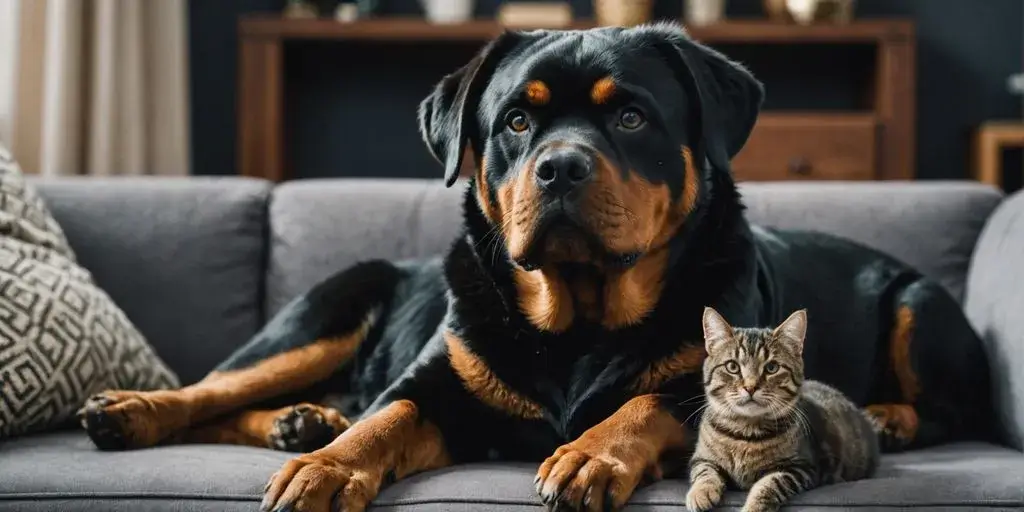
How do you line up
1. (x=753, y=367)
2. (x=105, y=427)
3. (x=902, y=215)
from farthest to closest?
(x=902, y=215), (x=105, y=427), (x=753, y=367)

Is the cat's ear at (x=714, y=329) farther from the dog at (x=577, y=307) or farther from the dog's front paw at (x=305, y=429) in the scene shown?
the dog's front paw at (x=305, y=429)

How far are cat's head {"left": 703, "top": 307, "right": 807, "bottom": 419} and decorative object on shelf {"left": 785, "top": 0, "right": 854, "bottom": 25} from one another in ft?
9.04

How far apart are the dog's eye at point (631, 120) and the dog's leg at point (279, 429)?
2.21 feet

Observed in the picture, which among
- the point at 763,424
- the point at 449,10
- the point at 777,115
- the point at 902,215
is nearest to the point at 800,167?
the point at 777,115

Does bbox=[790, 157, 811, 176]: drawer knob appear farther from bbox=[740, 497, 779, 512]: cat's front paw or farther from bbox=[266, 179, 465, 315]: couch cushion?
bbox=[740, 497, 779, 512]: cat's front paw

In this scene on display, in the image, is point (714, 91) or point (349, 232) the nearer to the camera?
point (714, 91)

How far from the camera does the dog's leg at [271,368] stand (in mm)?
1838

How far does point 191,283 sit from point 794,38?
251cm

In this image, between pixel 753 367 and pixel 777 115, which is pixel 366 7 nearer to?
pixel 777 115

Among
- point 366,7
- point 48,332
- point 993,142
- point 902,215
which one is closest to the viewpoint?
point 48,332

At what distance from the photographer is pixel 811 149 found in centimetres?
394

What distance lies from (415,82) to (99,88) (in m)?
1.41

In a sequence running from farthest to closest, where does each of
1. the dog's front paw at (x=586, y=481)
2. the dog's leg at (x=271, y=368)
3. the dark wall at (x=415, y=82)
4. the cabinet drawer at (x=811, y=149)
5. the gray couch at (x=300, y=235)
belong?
the dark wall at (x=415, y=82)
the cabinet drawer at (x=811, y=149)
the gray couch at (x=300, y=235)
the dog's leg at (x=271, y=368)
the dog's front paw at (x=586, y=481)

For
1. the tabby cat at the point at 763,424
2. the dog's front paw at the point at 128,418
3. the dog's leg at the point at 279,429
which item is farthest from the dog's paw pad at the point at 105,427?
the tabby cat at the point at 763,424
